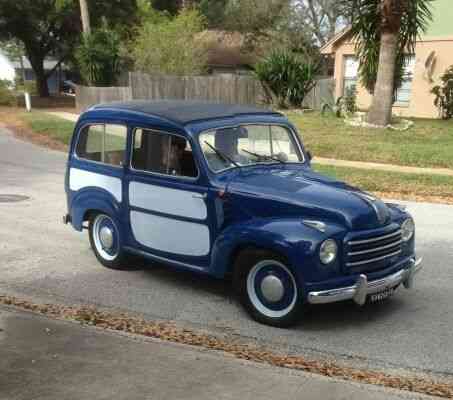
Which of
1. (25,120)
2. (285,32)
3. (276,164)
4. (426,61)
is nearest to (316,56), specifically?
(285,32)

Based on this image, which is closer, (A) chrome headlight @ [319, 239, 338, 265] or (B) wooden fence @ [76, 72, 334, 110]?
(A) chrome headlight @ [319, 239, 338, 265]

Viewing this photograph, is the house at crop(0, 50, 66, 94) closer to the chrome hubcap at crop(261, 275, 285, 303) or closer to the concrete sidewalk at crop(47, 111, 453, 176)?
the concrete sidewalk at crop(47, 111, 453, 176)

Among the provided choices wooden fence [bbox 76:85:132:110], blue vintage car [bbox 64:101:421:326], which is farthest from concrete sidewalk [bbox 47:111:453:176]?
wooden fence [bbox 76:85:132:110]

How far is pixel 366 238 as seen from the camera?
5.05 metres

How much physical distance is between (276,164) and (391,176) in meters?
7.07

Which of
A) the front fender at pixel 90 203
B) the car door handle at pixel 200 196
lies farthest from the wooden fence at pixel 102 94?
the car door handle at pixel 200 196

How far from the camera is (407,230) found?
18.2 ft

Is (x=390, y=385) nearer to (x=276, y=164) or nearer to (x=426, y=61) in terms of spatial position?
(x=276, y=164)

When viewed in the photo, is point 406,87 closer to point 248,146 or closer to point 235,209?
point 248,146

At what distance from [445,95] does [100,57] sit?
49.6 feet

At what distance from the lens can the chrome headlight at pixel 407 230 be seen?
5.50 metres

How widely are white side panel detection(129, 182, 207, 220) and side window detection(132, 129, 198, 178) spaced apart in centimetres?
18

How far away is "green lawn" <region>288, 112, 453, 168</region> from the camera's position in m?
14.6

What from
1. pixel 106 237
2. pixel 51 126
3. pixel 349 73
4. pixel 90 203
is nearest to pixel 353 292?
pixel 106 237
